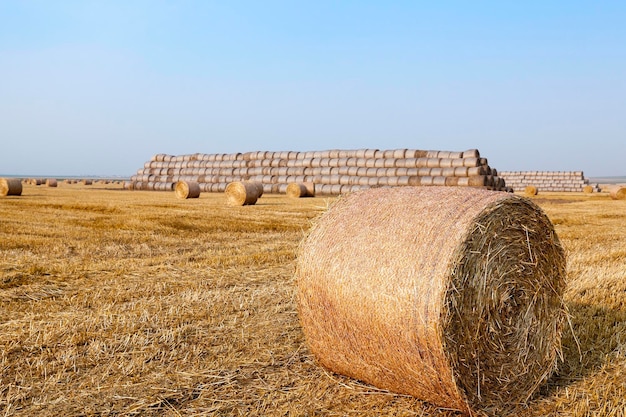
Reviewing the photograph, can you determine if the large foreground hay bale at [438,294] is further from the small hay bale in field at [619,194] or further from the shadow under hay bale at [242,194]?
the small hay bale in field at [619,194]

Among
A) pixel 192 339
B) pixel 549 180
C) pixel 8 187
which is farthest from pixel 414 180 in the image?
pixel 549 180

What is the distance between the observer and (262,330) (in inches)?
208

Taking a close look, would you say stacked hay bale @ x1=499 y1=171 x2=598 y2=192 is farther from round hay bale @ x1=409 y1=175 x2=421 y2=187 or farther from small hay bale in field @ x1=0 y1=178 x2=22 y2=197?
small hay bale in field @ x1=0 y1=178 x2=22 y2=197

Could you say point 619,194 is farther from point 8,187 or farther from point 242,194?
point 8,187

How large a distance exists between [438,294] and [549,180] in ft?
185

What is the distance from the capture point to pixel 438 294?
351cm

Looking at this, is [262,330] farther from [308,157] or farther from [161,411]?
[308,157]

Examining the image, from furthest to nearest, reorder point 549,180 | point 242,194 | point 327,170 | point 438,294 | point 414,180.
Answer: point 549,180 < point 327,170 < point 414,180 < point 242,194 < point 438,294

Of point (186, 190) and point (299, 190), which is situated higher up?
point (186, 190)

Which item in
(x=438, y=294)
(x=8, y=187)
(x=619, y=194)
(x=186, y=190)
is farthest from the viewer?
(x=619, y=194)

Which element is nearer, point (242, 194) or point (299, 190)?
point (242, 194)

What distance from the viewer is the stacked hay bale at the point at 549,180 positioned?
174 feet

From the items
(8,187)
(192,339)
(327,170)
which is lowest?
(192,339)

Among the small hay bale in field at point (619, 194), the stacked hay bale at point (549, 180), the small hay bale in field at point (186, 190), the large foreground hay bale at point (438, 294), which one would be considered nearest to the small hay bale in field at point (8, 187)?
the small hay bale in field at point (186, 190)
